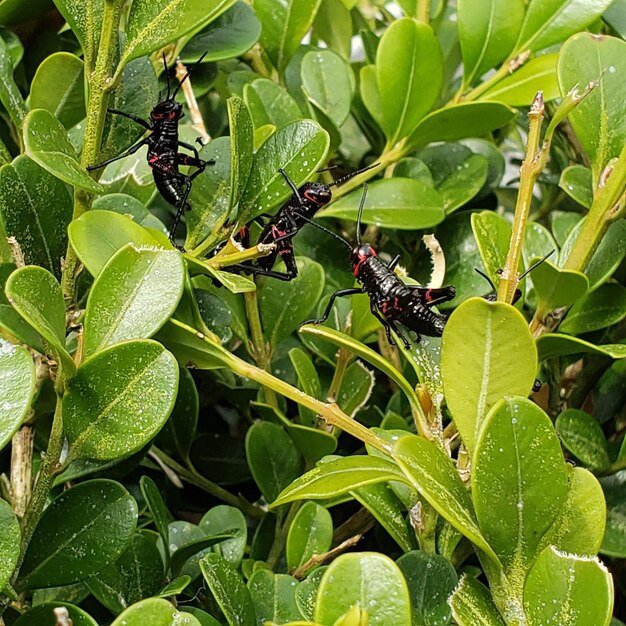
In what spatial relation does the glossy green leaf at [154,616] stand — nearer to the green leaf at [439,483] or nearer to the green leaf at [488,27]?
the green leaf at [439,483]

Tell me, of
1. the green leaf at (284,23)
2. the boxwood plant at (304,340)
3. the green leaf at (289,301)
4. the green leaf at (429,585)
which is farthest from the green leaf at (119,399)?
the green leaf at (284,23)

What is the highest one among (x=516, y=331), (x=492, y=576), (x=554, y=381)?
(x=516, y=331)

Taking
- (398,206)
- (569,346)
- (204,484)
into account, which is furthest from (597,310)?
(204,484)

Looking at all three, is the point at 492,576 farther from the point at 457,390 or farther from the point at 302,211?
the point at 302,211

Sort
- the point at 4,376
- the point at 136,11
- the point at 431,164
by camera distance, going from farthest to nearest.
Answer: the point at 431,164
the point at 136,11
the point at 4,376

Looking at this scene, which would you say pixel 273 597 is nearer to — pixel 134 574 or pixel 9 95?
pixel 134 574

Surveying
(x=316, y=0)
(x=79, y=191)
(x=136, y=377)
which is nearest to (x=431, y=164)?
(x=316, y=0)
